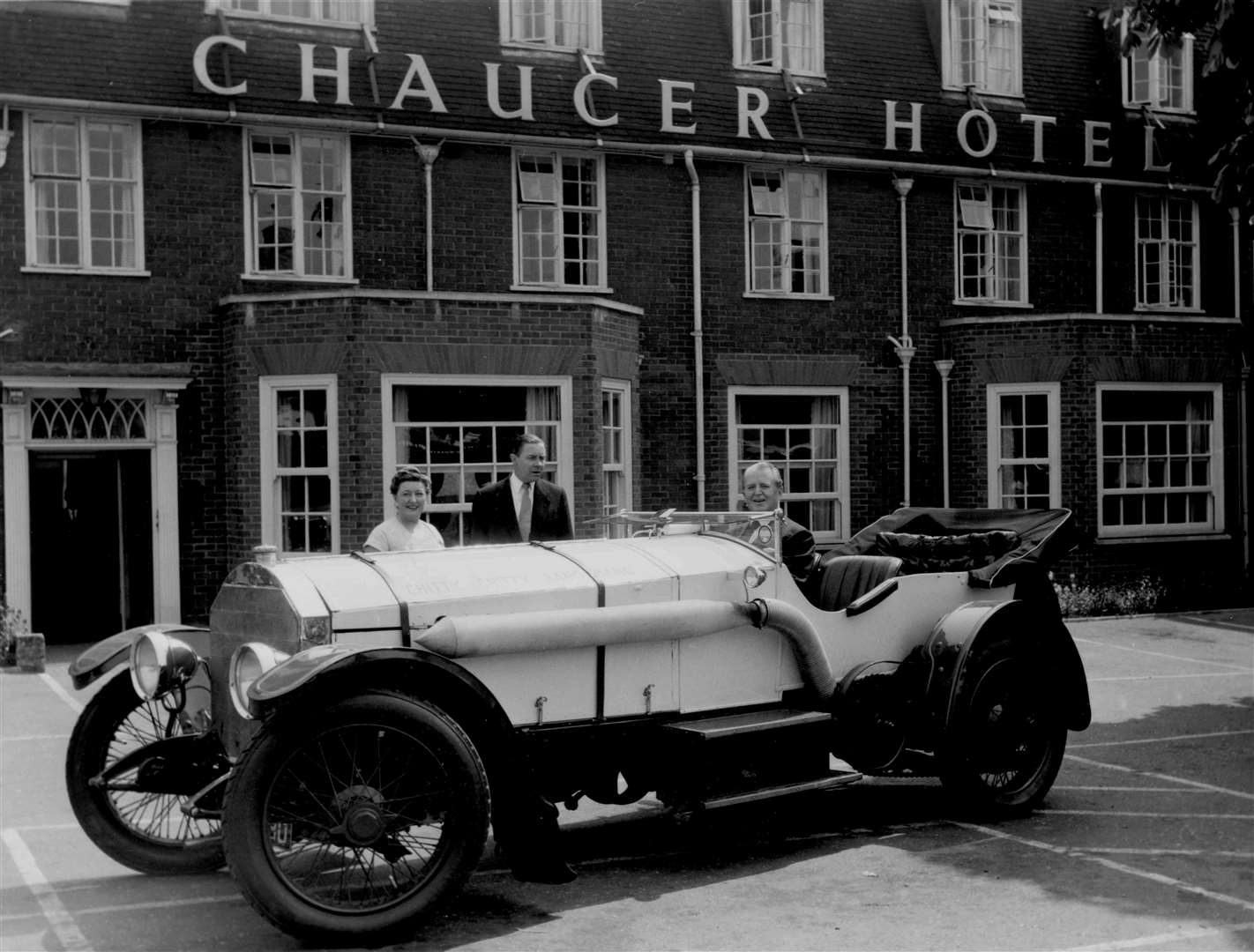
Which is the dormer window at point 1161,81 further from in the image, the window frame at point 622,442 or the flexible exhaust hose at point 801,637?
the flexible exhaust hose at point 801,637

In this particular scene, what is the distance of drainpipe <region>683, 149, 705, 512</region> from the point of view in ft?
54.3

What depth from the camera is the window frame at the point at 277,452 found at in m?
14.0

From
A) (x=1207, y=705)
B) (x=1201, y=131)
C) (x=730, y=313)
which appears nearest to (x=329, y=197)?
(x=730, y=313)

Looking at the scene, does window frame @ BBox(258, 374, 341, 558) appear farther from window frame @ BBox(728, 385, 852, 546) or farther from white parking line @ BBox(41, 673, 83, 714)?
window frame @ BBox(728, 385, 852, 546)

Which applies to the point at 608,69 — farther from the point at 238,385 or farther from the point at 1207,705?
the point at 1207,705

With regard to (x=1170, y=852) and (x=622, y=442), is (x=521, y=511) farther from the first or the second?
(x=622, y=442)

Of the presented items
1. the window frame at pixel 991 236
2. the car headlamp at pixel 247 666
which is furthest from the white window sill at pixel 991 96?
the car headlamp at pixel 247 666

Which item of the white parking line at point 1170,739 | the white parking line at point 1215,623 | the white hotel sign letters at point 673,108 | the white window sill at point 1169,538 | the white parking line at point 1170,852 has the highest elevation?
the white hotel sign letters at point 673,108

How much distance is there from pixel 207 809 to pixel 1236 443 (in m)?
16.4

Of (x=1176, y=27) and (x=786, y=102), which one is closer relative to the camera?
(x=1176, y=27)

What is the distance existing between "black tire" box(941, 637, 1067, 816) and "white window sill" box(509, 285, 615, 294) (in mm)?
9568

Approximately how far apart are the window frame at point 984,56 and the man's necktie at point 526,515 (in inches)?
453

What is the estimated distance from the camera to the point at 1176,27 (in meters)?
10.4

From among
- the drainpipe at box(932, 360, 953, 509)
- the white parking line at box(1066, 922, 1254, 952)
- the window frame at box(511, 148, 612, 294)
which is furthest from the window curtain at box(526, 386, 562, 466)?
the white parking line at box(1066, 922, 1254, 952)
